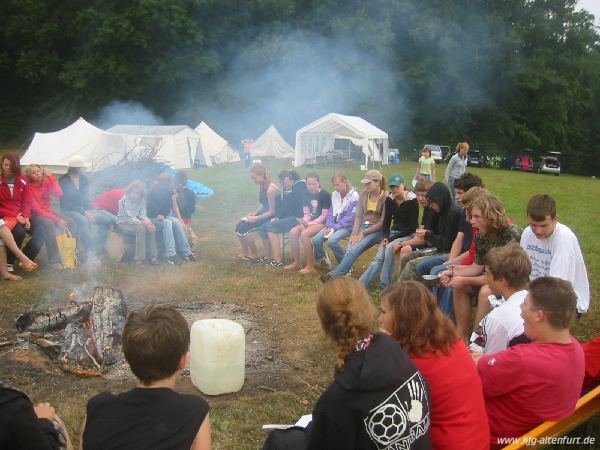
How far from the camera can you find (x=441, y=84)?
3306 cm

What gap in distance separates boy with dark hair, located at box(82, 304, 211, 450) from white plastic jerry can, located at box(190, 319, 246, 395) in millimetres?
1743

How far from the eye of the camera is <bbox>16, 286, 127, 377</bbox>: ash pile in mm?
4242

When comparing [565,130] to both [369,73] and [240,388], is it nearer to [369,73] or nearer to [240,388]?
[369,73]

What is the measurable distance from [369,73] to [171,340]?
30.2 meters

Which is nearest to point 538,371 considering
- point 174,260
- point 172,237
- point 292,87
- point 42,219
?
point 174,260

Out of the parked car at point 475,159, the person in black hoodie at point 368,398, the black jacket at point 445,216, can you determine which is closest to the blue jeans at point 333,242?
the black jacket at point 445,216

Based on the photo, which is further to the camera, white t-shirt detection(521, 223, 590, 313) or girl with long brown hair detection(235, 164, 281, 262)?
girl with long brown hair detection(235, 164, 281, 262)

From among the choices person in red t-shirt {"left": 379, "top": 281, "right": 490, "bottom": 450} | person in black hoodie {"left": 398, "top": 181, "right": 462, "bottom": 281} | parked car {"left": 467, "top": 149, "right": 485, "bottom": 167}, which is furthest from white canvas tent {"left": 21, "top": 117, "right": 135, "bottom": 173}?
parked car {"left": 467, "top": 149, "right": 485, "bottom": 167}

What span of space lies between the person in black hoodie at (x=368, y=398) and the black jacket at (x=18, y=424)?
1030mm

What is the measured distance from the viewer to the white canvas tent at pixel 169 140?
62.1 feet

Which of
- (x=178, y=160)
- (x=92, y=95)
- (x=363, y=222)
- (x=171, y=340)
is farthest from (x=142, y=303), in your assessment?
(x=92, y=95)

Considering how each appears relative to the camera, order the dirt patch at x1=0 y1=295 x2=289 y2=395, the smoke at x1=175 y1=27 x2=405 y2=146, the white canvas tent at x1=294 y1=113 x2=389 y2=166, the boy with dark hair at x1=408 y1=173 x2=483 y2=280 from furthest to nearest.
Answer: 1. the smoke at x1=175 y1=27 x2=405 y2=146
2. the white canvas tent at x1=294 y1=113 x2=389 y2=166
3. the boy with dark hair at x1=408 y1=173 x2=483 y2=280
4. the dirt patch at x1=0 y1=295 x2=289 y2=395

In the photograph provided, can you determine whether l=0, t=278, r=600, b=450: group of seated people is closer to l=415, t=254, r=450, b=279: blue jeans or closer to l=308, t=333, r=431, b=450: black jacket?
l=308, t=333, r=431, b=450: black jacket

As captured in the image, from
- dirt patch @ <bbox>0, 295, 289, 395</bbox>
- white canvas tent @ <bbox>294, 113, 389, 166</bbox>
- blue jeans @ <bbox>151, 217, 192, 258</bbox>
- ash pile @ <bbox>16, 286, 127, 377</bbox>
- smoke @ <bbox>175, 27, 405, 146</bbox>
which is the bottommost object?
dirt patch @ <bbox>0, 295, 289, 395</bbox>
